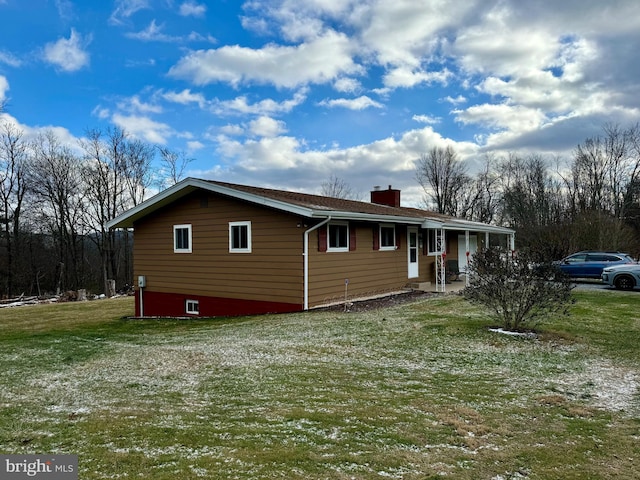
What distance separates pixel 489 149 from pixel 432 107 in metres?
28.3

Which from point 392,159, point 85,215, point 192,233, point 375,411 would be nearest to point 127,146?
point 85,215

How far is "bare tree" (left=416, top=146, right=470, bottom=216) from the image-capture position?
42.2m

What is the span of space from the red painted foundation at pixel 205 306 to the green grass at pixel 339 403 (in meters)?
3.12

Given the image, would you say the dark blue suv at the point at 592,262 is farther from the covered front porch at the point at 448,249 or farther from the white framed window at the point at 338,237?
the white framed window at the point at 338,237

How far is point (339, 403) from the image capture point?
436 cm

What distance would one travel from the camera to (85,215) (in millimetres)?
33812

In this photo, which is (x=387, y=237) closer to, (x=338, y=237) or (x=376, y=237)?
(x=376, y=237)

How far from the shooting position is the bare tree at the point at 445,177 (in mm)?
42188

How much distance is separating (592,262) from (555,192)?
73.8 ft

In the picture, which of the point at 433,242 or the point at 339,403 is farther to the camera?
the point at 433,242

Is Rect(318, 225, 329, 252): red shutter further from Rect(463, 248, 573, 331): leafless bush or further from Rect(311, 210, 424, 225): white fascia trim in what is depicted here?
Rect(463, 248, 573, 331): leafless bush

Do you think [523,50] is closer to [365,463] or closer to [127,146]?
[365,463]

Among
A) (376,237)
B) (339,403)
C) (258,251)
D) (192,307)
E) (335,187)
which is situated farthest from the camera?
(335,187)

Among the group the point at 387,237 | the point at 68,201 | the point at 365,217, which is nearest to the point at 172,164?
the point at 68,201
